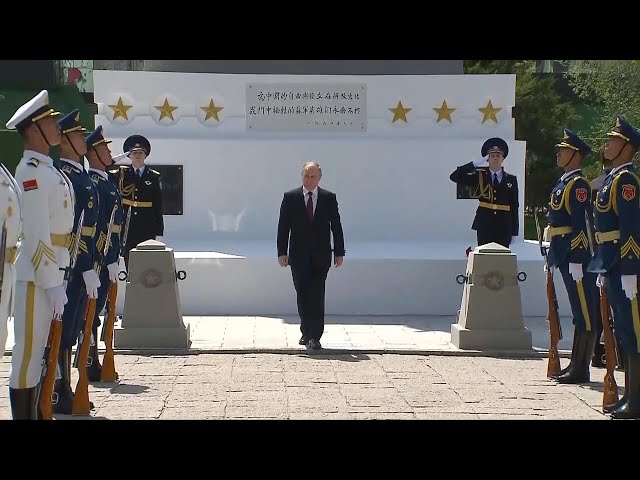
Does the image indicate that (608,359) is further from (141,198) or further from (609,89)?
(609,89)

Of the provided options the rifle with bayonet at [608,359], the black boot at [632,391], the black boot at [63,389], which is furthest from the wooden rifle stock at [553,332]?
the black boot at [63,389]

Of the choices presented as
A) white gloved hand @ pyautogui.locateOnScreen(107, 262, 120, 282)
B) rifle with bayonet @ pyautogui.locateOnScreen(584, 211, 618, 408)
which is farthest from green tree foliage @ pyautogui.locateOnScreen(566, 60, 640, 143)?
white gloved hand @ pyautogui.locateOnScreen(107, 262, 120, 282)

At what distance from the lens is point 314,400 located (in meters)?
6.84

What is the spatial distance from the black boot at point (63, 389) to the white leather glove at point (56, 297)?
1090 millimetres

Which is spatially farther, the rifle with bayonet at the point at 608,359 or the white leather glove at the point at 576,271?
the white leather glove at the point at 576,271

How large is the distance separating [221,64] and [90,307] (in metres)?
6.51

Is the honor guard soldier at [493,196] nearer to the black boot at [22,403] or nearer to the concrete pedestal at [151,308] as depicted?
the concrete pedestal at [151,308]

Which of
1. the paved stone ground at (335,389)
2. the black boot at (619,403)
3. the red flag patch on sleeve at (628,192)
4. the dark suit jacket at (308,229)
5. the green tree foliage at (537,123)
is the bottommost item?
the paved stone ground at (335,389)

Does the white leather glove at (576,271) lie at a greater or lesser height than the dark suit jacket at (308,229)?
lesser

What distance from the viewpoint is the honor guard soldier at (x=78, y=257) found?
6.39 m

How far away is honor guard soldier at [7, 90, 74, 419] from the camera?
5.32 m

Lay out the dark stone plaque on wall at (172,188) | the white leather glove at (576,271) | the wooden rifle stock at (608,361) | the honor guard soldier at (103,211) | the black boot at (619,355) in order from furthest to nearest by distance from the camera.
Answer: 1. the dark stone plaque on wall at (172,188)
2. the white leather glove at (576,271)
3. the honor guard soldier at (103,211)
4. the black boot at (619,355)
5. the wooden rifle stock at (608,361)

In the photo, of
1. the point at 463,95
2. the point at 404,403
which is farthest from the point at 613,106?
the point at 404,403

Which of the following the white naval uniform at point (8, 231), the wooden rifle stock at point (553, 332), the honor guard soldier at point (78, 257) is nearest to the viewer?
the white naval uniform at point (8, 231)
